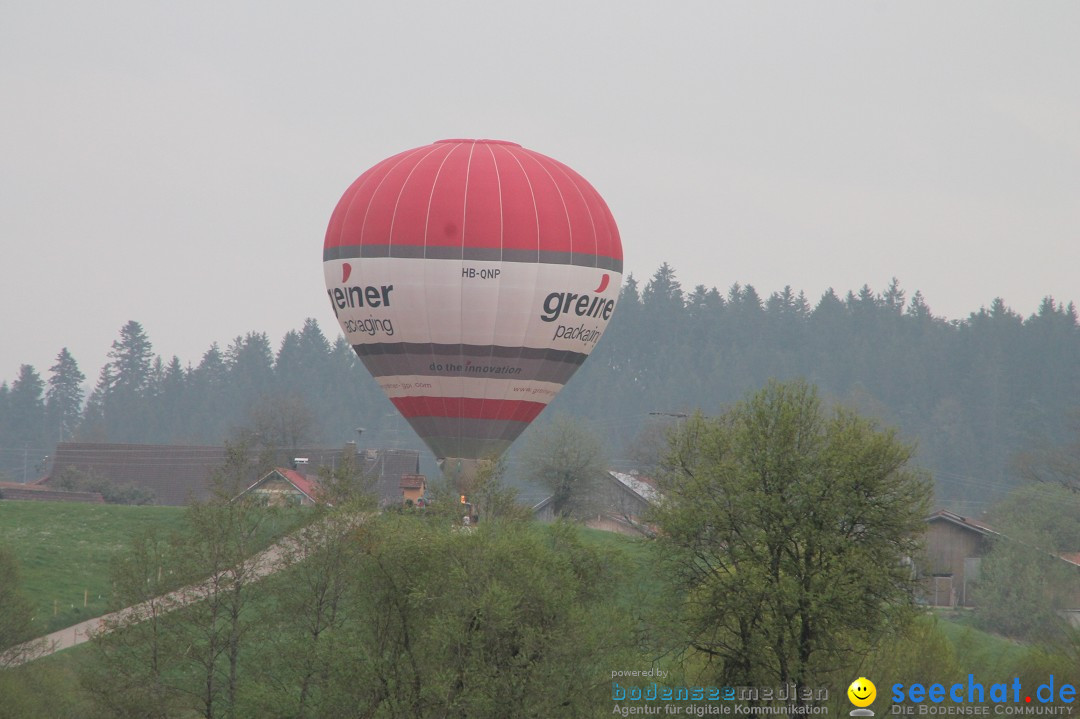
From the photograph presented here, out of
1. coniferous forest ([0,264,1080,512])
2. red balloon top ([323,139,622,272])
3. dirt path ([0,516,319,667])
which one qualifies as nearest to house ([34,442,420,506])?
coniferous forest ([0,264,1080,512])

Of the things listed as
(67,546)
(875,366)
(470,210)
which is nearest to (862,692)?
(470,210)

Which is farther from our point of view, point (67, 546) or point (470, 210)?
point (67, 546)

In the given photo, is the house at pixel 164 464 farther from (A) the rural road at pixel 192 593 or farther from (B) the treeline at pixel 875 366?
(A) the rural road at pixel 192 593

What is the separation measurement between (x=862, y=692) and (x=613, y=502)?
58.1 metres

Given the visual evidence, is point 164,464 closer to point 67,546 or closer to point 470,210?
point 67,546

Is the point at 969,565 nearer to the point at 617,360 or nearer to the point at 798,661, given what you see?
the point at 798,661

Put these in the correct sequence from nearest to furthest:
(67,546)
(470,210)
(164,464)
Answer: (470,210), (67,546), (164,464)

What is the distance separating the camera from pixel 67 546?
63.5m

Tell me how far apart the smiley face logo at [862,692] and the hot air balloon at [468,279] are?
19.3m

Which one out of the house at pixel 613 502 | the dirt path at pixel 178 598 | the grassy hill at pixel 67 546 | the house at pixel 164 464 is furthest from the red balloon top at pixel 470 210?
the house at pixel 164 464

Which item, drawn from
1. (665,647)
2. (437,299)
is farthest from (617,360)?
(665,647)

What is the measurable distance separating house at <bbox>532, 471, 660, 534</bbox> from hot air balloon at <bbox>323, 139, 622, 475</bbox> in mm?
30854

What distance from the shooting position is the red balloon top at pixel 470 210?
4678 cm

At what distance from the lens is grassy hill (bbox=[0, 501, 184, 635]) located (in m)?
52.3
